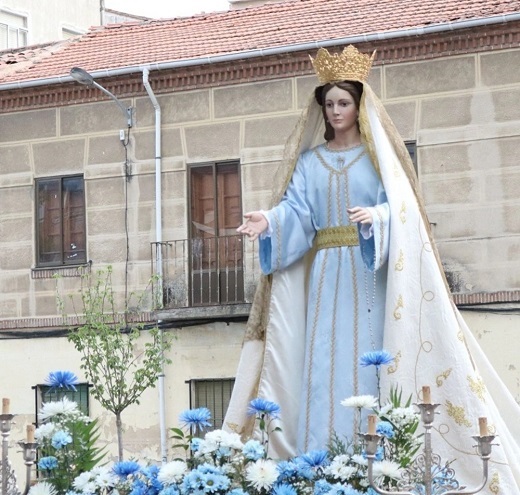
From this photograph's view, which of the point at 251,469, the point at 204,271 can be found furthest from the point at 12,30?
the point at 251,469

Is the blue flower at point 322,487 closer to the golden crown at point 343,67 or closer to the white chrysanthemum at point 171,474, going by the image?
the white chrysanthemum at point 171,474

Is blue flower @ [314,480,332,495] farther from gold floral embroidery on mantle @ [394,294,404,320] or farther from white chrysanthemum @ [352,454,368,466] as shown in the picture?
gold floral embroidery on mantle @ [394,294,404,320]

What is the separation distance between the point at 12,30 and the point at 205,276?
1255cm

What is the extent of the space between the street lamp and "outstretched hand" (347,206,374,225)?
11.9 meters

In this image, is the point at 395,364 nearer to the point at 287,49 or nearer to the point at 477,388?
the point at 477,388

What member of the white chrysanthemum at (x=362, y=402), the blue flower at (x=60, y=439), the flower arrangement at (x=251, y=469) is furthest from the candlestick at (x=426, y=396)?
the blue flower at (x=60, y=439)

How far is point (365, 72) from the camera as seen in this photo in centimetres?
979

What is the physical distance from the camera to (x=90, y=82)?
21734 mm

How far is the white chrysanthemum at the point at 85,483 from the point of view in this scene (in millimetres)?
8359

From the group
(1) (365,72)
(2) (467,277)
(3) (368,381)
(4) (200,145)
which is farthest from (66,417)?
(4) (200,145)

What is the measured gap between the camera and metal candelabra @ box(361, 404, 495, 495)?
7.72m

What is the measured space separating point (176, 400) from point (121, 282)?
163 cm

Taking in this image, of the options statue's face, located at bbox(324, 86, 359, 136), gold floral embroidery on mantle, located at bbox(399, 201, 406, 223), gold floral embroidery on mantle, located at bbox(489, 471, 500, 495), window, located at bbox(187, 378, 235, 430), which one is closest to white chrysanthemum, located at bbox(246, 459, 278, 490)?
gold floral embroidery on mantle, located at bbox(489, 471, 500, 495)

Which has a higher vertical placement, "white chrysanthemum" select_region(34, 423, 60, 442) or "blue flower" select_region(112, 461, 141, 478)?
"white chrysanthemum" select_region(34, 423, 60, 442)
